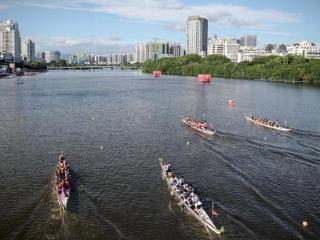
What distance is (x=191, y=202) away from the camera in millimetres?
29984

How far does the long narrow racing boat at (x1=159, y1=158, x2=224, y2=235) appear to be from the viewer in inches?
1084

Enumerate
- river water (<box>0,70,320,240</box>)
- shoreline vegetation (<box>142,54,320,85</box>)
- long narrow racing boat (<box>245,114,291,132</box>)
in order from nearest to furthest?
river water (<box>0,70,320,240</box>) < long narrow racing boat (<box>245,114,291,132</box>) < shoreline vegetation (<box>142,54,320,85</box>)

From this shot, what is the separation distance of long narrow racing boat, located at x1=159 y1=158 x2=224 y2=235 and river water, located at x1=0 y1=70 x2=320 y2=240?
0.51 meters

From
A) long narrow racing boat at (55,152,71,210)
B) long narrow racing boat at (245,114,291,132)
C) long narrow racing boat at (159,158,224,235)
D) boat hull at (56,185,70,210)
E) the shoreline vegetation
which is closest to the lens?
long narrow racing boat at (159,158,224,235)

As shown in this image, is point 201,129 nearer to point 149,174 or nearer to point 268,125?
point 268,125

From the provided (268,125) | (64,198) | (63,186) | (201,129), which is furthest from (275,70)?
(64,198)

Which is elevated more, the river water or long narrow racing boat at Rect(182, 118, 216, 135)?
long narrow racing boat at Rect(182, 118, 216, 135)

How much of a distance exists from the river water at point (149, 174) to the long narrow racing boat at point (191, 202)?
0.51 metres

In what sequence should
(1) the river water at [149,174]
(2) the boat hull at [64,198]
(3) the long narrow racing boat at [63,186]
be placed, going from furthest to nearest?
(3) the long narrow racing boat at [63,186], (2) the boat hull at [64,198], (1) the river water at [149,174]

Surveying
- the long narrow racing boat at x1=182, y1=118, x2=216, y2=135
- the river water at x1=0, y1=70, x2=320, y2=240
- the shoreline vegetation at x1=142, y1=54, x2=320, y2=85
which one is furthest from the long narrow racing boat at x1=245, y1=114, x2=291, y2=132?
the shoreline vegetation at x1=142, y1=54, x2=320, y2=85

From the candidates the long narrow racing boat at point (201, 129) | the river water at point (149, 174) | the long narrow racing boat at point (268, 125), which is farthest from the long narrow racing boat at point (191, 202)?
the long narrow racing boat at point (268, 125)

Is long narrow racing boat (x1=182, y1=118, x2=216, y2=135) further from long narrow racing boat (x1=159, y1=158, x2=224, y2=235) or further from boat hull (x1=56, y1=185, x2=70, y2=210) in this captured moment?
boat hull (x1=56, y1=185, x2=70, y2=210)

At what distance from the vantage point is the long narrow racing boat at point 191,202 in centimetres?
2754

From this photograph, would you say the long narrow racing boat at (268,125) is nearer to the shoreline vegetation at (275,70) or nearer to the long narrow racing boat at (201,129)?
the long narrow racing boat at (201,129)
